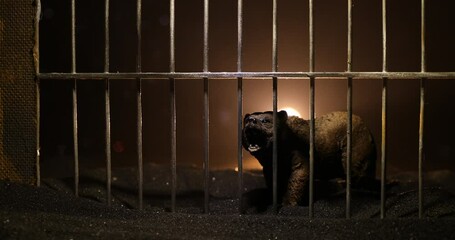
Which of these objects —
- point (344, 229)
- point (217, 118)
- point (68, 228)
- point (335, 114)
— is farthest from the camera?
point (217, 118)

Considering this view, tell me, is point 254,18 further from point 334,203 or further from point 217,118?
point 334,203

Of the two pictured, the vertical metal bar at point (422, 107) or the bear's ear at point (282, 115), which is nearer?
the vertical metal bar at point (422, 107)

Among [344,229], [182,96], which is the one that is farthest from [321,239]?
[182,96]

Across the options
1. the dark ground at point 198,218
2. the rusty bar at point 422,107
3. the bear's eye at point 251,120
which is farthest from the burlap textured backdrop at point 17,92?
the rusty bar at point 422,107

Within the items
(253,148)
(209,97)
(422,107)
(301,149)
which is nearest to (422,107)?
(422,107)

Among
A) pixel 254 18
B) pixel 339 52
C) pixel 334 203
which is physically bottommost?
pixel 334 203

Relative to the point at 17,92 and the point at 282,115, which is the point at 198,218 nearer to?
the point at 282,115

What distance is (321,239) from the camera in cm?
312

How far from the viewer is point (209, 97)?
6383 mm

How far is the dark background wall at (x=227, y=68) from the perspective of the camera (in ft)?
19.6

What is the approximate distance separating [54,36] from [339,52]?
3339 millimetres

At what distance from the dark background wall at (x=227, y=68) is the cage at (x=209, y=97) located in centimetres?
1

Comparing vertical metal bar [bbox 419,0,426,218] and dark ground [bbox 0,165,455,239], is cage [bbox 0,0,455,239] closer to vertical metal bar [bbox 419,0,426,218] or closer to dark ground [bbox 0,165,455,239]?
dark ground [bbox 0,165,455,239]

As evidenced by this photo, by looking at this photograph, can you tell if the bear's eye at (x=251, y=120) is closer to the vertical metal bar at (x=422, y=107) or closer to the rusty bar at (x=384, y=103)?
the rusty bar at (x=384, y=103)
